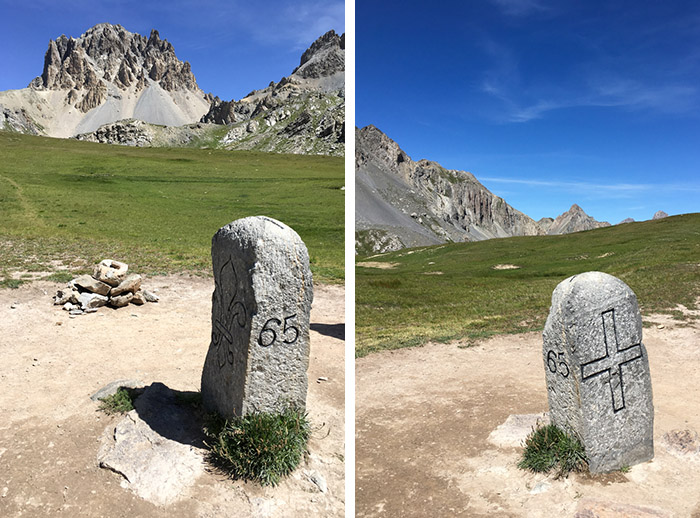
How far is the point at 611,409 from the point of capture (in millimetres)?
5852

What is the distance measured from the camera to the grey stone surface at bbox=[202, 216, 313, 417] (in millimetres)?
5398

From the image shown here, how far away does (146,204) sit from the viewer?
4006 cm

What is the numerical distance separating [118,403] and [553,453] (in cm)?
602

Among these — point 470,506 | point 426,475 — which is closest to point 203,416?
point 426,475

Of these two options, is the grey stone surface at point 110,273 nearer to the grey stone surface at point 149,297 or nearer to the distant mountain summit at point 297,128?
the grey stone surface at point 149,297

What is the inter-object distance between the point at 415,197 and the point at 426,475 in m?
184

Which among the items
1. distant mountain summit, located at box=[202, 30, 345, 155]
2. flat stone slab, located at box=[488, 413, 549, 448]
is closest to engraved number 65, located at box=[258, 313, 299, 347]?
flat stone slab, located at box=[488, 413, 549, 448]

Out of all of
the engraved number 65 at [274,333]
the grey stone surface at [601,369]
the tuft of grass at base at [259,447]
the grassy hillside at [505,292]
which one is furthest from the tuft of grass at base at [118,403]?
the grassy hillside at [505,292]

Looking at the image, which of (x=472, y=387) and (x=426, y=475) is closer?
(x=426, y=475)

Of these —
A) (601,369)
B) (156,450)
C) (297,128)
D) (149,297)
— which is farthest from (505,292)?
(297,128)

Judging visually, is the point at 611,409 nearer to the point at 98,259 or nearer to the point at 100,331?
the point at 100,331

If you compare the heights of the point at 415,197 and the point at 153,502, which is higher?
the point at 415,197

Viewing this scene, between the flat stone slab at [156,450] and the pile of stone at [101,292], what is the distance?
20.7 feet

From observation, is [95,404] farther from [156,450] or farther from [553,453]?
[553,453]
